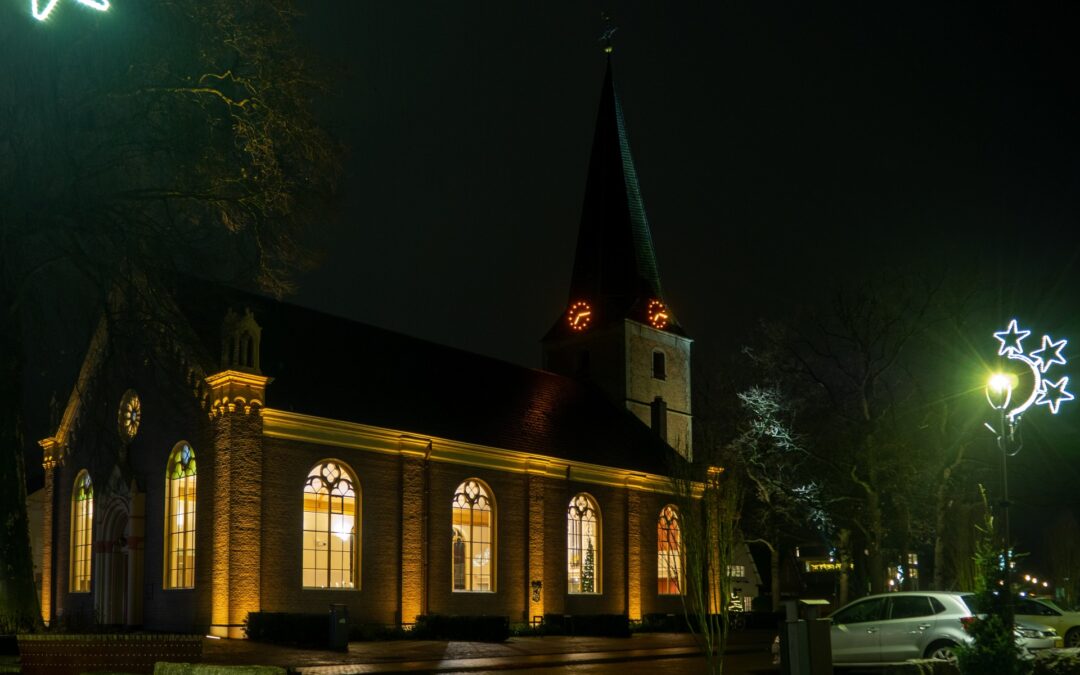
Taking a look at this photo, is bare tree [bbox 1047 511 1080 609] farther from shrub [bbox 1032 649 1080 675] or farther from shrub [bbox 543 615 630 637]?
shrub [bbox 1032 649 1080 675]

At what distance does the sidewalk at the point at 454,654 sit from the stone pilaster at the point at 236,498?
56.6 inches

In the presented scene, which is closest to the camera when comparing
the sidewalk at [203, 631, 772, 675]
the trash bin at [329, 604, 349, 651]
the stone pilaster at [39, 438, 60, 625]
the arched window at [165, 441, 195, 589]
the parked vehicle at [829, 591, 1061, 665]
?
the parked vehicle at [829, 591, 1061, 665]

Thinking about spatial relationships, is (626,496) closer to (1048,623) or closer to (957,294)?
(957,294)

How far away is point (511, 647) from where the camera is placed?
28.2 metres

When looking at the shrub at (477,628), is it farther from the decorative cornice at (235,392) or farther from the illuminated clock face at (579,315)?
the illuminated clock face at (579,315)

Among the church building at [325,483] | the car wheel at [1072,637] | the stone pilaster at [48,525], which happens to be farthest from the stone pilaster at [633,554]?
the stone pilaster at [48,525]

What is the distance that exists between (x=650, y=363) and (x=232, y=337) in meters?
25.4

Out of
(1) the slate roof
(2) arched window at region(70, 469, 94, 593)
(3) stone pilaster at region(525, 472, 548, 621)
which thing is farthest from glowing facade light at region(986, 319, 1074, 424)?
(2) arched window at region(70, 469, 94, 593)

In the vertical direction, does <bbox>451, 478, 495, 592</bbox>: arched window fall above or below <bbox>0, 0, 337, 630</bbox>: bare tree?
below

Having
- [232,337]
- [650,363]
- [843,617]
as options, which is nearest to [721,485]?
[843,617]

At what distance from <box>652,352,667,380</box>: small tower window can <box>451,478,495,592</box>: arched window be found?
1636 centimetres

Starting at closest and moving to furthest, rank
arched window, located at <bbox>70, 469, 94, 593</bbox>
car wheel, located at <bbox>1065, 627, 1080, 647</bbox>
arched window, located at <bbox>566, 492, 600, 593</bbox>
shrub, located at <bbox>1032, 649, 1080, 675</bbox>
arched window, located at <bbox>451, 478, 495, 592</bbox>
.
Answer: shrub, located at <bbox>1032, 649, 1080, 675</bbox>
car wheel, located at <bbox>1065, 627, 1080, 647</bbox>
arched window, located at <bbox>70, 469, 94, 593</bbox>
arched window, located at <bbox>451, 478, 495, 592</bbox>
arched window, located at <bbox>566, 492, 600, 593</bbox>

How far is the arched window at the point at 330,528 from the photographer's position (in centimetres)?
3012

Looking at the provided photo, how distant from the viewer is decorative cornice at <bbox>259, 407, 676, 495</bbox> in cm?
2983
